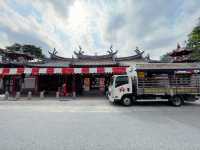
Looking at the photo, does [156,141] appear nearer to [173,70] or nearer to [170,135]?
[170,135]

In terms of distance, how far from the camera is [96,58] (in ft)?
75.4

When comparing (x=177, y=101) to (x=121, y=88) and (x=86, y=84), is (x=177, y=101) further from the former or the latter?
(x=86, y=84)

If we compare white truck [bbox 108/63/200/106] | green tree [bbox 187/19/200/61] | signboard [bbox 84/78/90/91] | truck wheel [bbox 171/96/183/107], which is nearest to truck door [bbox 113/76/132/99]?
white truck [bbox 108/63/200/106]

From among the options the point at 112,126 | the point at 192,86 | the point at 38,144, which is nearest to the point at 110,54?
the point at 192,86

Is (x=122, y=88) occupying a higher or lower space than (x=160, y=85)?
lower

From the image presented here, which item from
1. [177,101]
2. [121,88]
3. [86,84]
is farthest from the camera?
[86,84]

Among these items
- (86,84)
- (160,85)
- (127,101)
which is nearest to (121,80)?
(127,101)

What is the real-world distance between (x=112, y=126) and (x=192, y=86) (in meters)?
7.90

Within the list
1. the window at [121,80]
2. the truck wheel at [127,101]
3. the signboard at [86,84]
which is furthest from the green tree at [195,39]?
the signboard at [86,84]

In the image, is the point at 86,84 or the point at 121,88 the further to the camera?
the point at 86,84

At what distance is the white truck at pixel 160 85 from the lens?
1002cm

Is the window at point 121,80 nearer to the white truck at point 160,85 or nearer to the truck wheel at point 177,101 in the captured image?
the white truck at point 160,85

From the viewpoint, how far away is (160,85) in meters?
10.3

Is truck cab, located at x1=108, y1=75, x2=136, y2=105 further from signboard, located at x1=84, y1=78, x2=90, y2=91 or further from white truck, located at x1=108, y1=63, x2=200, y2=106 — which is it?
signboard, located at x1=84, y1=78, x2=90, y2=91
